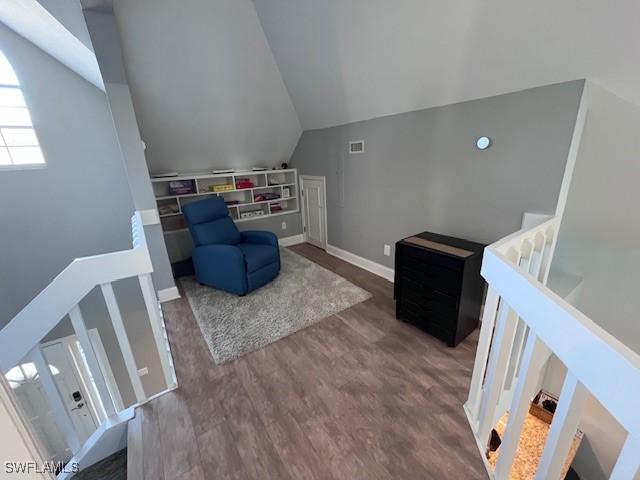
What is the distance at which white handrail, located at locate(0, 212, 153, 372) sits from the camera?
3.75ft

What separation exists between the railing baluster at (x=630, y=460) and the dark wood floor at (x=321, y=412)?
3.04 ft

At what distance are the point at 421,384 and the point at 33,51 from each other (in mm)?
5015

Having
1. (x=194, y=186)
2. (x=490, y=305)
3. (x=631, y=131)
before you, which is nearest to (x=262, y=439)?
(x=490, y=305)

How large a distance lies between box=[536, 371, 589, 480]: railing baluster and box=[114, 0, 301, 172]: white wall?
3.49m

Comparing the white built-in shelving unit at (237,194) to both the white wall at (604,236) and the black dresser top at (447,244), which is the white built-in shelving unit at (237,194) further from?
the white wall at (604,236)

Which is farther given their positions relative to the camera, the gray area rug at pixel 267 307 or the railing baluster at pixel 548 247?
the gray area rug at pixel 267 307

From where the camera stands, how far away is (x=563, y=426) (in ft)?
2.50

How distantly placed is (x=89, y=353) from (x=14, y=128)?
10.7ft

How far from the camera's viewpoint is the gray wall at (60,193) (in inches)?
116

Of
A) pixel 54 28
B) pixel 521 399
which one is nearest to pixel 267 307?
pixel 521 399

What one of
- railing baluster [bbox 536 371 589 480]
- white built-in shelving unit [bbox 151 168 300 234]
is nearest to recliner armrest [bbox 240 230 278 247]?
white built-in shelving unit [bbox 151 168 300 234]

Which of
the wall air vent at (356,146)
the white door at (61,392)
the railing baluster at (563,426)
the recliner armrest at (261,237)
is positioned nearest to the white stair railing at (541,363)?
the railing baluster at (563,426)

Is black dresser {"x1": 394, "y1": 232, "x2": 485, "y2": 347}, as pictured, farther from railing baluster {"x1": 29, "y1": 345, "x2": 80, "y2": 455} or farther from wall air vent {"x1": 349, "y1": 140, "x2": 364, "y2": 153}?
railing baluster {"x1": 29, "y1": 345, "x2": 80, "y2": 455}

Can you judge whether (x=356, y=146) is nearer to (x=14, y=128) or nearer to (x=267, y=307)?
(x=267, y=307)
